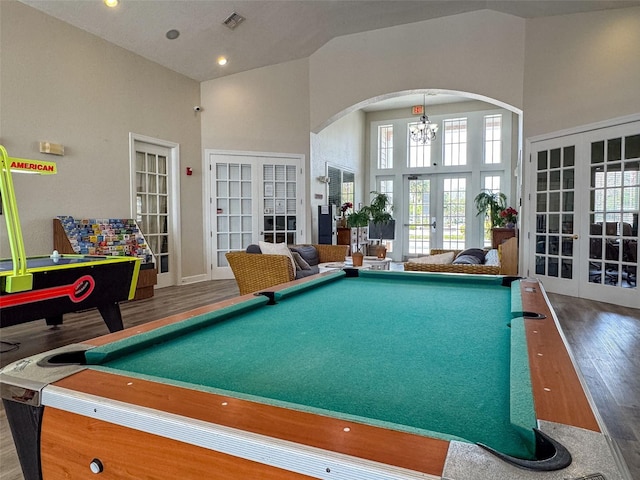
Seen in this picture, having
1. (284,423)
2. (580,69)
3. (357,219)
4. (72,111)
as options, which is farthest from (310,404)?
(357,219)

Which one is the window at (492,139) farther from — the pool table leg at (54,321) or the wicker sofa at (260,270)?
the pool table leg at (54,321)

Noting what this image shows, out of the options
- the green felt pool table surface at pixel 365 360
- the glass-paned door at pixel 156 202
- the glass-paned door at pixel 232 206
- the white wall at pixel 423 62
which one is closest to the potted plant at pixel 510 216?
the white wall at pixel 423 62

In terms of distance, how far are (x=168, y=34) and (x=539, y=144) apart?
515cm

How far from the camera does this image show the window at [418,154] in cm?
1002

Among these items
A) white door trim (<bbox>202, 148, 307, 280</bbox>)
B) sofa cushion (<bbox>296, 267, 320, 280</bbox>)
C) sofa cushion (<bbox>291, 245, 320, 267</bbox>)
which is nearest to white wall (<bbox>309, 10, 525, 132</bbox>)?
white door trim (<bbox>202, 148, 307, 280</bbox>)

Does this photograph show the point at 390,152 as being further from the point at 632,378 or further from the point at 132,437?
the point at 132,437

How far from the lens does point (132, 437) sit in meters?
0.74

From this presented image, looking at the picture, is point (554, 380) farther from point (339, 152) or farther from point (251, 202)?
point (339, 152)

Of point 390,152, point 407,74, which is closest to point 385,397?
point 407,74

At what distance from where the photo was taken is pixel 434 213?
10086 mm

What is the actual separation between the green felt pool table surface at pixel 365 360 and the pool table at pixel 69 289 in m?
1.44

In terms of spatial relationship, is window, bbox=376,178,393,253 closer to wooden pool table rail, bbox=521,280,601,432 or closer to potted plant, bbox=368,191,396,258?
potted plant, bbox=368,191,396,258

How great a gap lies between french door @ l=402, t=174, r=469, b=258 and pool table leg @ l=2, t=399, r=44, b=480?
955cm

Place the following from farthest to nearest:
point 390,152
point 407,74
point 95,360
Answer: point 390,152, point 407,74, point 95,360
